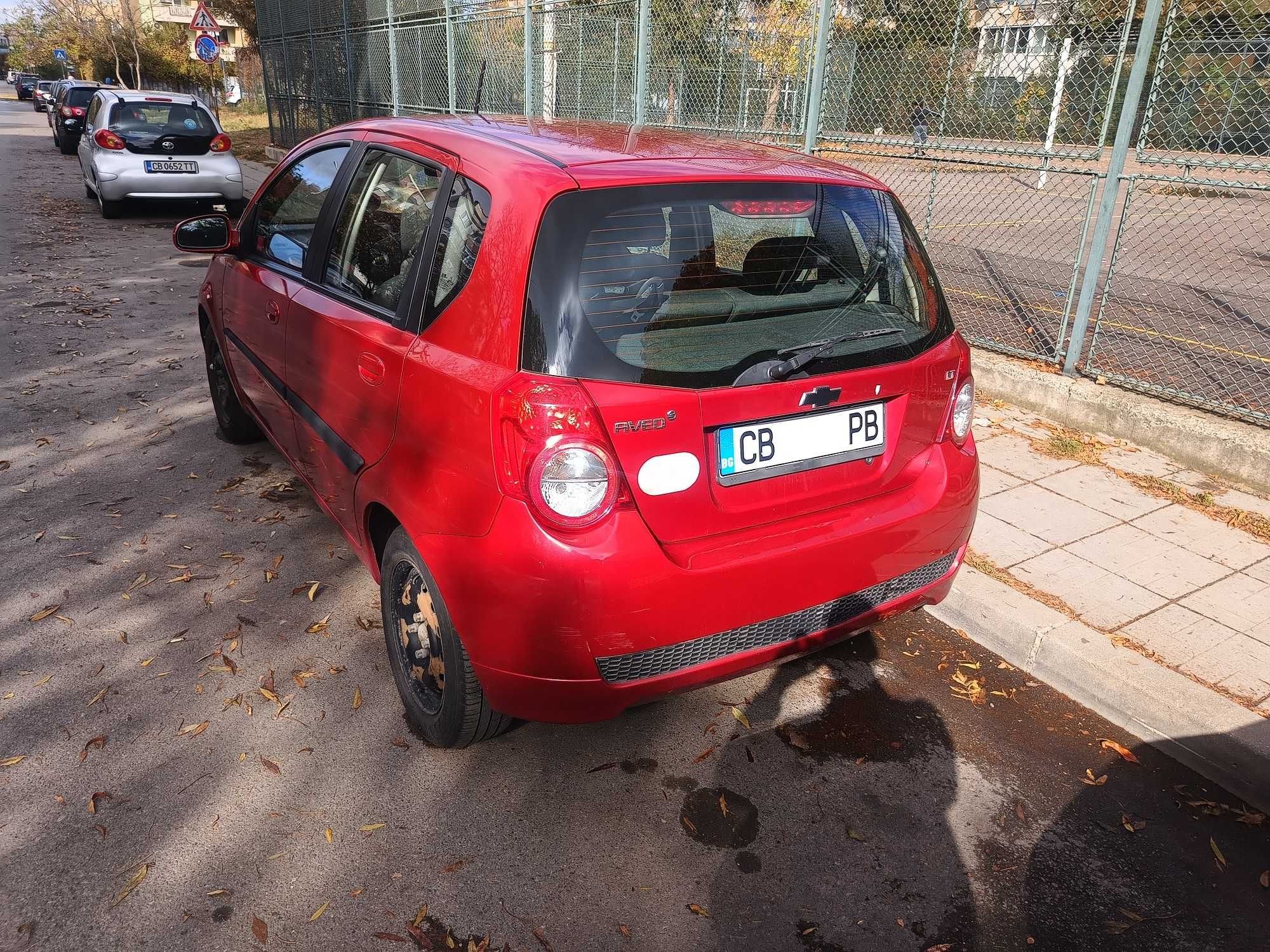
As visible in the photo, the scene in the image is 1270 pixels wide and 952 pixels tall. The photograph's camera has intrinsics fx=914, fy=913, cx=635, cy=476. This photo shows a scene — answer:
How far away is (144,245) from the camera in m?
11.5

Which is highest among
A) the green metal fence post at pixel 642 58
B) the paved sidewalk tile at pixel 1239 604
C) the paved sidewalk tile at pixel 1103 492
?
the green metal fence post at pixel 642 58

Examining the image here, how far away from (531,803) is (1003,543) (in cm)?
253

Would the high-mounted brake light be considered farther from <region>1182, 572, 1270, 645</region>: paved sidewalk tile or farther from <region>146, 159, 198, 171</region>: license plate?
<region>146, 159, 198, 171</region>: license plate

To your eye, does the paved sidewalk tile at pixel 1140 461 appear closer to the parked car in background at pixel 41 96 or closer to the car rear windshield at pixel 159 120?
the car rear windshield at pixel 159 120

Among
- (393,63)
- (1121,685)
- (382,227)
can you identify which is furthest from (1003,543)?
(393,63)

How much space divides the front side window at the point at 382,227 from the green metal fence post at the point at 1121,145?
4.12 meters

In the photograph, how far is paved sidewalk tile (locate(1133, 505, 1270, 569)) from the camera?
4.09m

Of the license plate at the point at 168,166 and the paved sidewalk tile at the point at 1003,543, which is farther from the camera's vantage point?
the license plate at the point at 168,166

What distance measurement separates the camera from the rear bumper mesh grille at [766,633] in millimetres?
2342

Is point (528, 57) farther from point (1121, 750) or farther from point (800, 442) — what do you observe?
point (1121, 750)

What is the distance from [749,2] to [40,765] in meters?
7.31

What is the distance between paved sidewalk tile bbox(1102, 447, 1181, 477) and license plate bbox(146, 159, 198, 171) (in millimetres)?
12475

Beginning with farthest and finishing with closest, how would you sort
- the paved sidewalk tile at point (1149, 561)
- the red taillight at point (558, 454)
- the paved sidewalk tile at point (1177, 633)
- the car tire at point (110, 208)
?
1. the car tire at point (110, 208)
2. the paved sidewalk tile at point (1149, 561)
3. the paved sidewalk tile at point (1177, 633)
4. the red taillight at point (558, 454)

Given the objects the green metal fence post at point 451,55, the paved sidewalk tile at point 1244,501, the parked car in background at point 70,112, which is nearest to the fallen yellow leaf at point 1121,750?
the paved sidewalk tile at point 1244,501
